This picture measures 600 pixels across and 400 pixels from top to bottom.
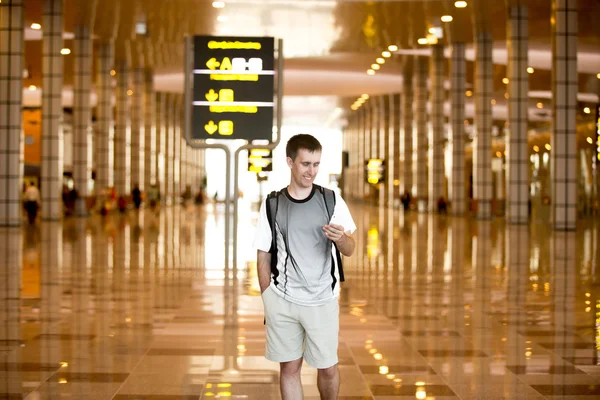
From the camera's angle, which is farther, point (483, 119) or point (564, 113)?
point (483, 119)

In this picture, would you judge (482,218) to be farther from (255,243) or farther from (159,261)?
(255,243)

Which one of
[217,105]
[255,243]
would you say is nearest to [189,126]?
[217,105]

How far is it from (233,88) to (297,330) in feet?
18.3

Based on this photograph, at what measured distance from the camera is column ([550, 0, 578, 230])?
106ft

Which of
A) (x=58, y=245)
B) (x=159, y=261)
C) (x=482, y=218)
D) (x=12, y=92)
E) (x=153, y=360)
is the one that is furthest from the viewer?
(x=482, y=218)

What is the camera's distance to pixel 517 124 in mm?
39375

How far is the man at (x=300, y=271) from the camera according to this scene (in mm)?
5164

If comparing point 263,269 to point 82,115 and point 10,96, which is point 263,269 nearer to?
point 10,96

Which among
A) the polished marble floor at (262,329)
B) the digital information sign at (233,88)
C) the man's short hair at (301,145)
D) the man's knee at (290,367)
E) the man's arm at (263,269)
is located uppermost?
the digital information sign at (233,88)

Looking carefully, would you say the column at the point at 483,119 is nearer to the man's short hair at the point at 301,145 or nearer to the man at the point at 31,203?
the man at the point at 31,203

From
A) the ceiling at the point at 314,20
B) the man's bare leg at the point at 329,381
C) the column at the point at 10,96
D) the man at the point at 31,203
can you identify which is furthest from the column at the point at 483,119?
the man's bare leg at the point at 329,381

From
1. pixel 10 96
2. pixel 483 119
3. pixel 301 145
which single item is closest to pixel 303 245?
pixel 301 145

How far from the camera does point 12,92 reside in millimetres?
33562

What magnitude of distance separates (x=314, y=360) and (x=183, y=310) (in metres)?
6.16
